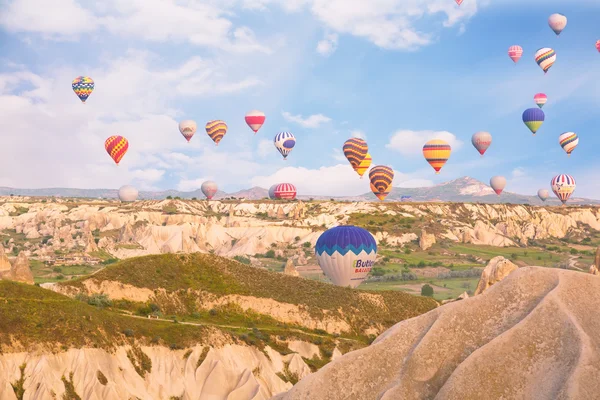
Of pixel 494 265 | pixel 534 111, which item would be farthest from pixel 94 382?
pixel 534 111

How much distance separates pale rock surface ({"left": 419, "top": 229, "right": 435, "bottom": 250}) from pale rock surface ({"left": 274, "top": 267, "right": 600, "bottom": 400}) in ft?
565

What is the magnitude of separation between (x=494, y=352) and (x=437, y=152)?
163 m

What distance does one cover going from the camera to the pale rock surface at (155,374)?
48.9 m

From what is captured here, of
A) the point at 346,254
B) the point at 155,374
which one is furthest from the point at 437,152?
the point at 155,374

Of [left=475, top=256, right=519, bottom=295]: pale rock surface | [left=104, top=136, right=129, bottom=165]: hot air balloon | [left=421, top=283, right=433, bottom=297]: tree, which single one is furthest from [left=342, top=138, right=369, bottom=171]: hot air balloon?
[left=475, top=256, right=519, bottom=295]: pale rock surface

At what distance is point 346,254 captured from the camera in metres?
105

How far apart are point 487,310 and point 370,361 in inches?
128

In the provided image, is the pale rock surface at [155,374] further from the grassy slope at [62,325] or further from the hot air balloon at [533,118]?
the hot air balloon at [533,118]

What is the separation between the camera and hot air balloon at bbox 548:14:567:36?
19725 centimetres

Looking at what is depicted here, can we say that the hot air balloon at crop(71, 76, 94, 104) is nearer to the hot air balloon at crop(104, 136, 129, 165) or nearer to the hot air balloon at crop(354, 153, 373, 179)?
the hot air balloon at crop(104, 136, 129, 165)

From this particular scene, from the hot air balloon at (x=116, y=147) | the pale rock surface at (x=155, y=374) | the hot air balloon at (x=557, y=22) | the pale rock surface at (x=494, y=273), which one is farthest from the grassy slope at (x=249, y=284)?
the hot air balloon at (x=557, y=22)

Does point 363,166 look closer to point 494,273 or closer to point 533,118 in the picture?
point 533,118

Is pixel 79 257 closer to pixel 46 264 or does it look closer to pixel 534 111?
pixel 46 264

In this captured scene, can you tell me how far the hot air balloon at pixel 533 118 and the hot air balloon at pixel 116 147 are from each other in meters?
112
